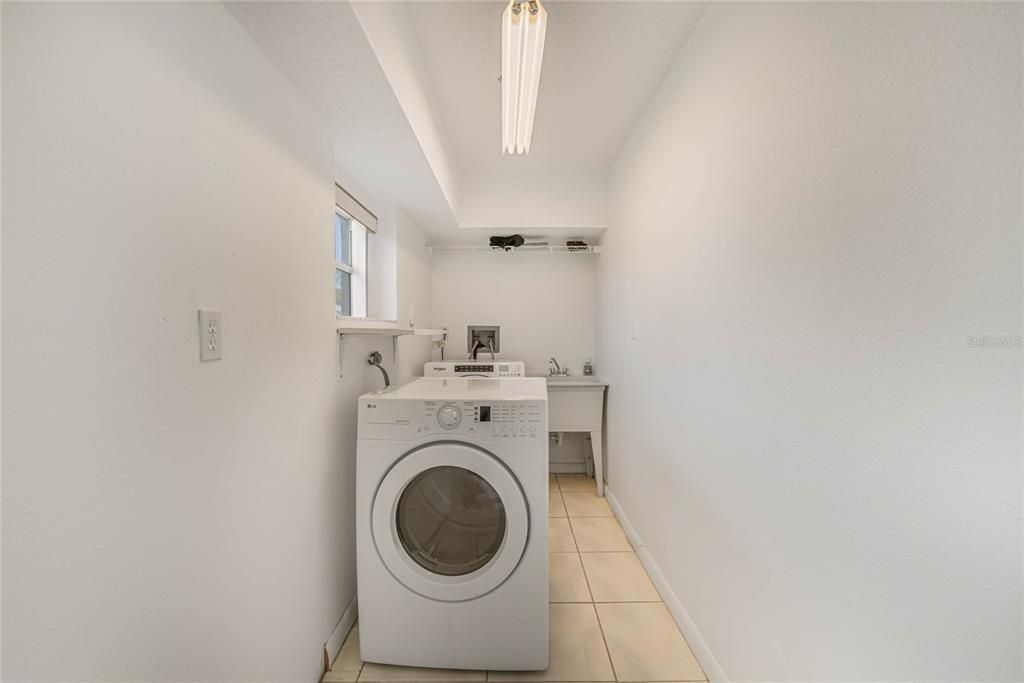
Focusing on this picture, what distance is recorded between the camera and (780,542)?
0.95 m

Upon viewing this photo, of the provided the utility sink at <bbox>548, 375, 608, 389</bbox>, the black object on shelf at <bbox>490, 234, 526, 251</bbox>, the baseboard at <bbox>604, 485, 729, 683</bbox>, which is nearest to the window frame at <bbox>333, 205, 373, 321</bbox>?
the black object on shelf at <bbox>490, 234, 526, 251</bbox>

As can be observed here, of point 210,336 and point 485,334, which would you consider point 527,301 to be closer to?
point 485,334

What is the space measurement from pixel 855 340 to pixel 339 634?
191cm

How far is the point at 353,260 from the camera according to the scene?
2.18 metres

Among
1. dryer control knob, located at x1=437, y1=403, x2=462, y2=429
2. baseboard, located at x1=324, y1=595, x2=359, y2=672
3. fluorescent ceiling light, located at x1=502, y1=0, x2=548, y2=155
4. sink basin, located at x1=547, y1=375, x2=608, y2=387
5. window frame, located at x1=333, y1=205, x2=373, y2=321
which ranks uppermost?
fluorescent ceiling light, located at x1=502, y1=0, x2=548, y2=155

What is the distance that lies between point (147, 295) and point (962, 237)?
4.50ft

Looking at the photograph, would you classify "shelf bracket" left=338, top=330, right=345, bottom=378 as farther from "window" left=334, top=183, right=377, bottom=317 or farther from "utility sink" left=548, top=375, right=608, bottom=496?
"utility sink" left=548, top=375, right=608, bottom=496

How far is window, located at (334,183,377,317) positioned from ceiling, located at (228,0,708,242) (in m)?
0.19

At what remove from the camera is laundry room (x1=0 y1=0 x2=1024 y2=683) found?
1.77ft

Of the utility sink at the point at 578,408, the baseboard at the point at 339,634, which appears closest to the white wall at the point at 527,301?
the utility sink at the point at 578,408

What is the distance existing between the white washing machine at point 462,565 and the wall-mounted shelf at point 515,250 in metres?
2.02

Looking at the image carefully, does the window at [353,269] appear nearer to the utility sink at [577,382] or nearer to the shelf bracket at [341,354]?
the shelf bracket at [341,354]

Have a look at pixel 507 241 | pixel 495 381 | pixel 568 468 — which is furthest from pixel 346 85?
pixel 568 468

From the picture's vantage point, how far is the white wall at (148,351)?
51cm
